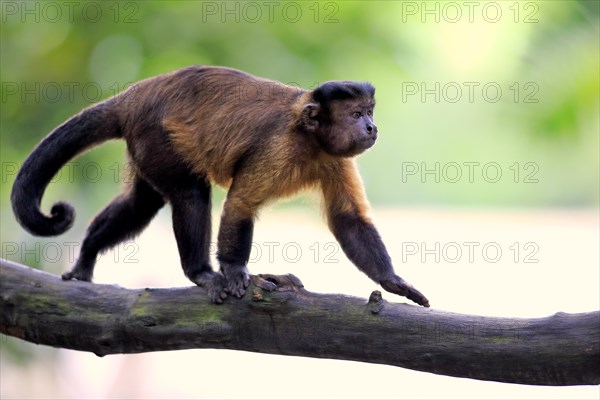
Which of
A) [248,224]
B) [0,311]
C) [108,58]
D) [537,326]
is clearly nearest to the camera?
[537,326]

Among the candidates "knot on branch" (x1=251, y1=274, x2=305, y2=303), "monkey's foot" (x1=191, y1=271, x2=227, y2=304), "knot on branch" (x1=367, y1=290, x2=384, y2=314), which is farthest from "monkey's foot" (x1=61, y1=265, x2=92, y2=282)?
"knot on branch" (x1=367, y1=290, x2=384, y2=314)

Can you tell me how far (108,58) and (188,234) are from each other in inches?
177

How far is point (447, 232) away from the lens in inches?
524

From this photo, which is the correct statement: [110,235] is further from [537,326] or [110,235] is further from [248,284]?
[537,326]

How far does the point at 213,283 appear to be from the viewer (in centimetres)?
615

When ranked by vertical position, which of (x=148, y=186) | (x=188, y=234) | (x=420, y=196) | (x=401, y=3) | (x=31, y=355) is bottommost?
(x=31, y=355)

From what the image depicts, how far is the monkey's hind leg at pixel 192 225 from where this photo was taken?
21.8 ft

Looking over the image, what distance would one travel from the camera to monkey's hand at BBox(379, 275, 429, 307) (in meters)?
6.14

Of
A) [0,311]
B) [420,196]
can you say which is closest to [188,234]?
[0,311]

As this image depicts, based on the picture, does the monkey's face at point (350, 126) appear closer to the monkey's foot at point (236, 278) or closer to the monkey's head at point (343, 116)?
the monkey's head at point (343, 116)

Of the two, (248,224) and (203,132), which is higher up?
(203,132)

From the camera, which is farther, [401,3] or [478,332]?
[401,3]

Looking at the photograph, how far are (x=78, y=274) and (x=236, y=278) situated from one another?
1.43 meters

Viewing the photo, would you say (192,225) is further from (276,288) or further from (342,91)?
(342,91)
